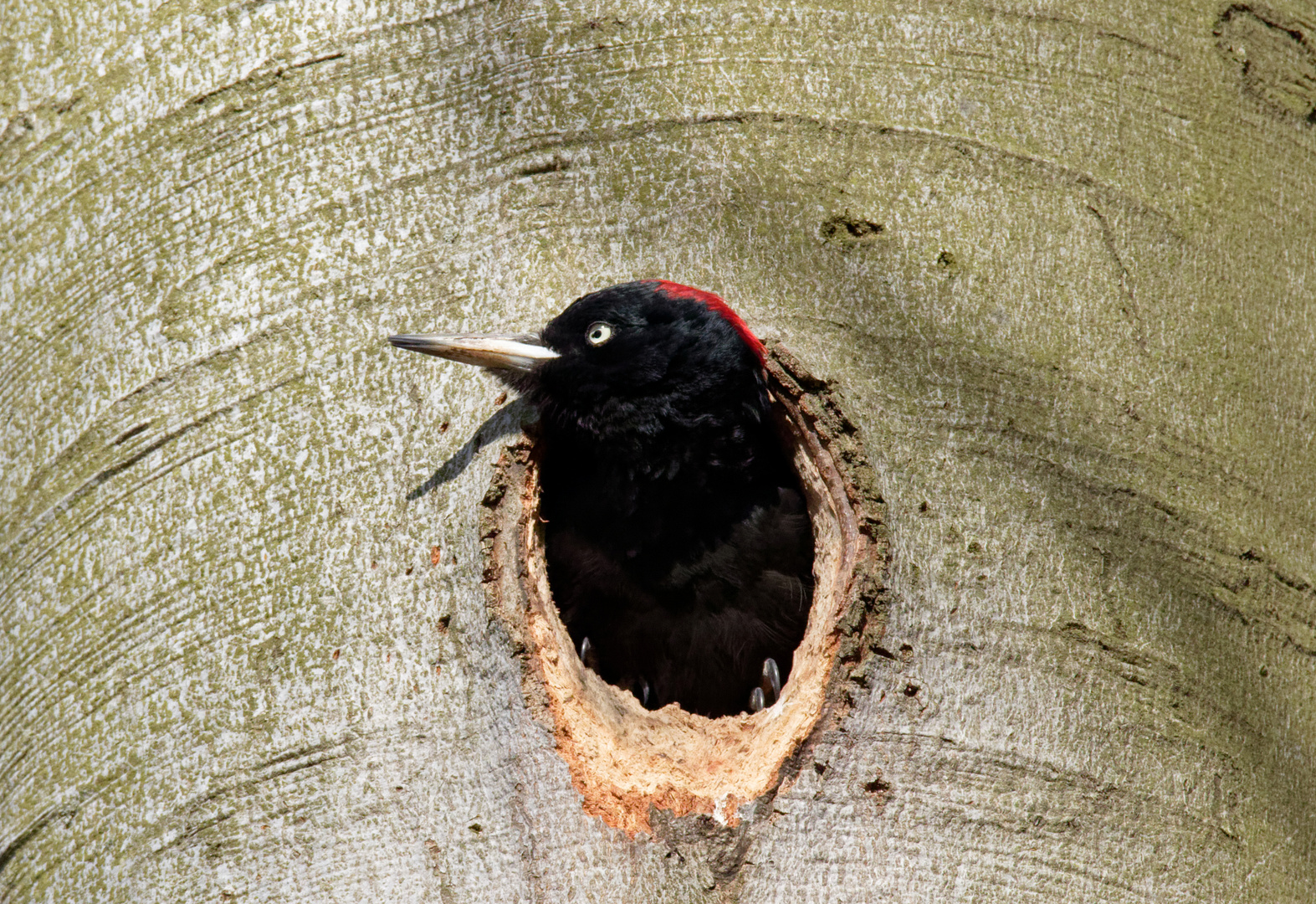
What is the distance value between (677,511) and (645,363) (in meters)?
0.52

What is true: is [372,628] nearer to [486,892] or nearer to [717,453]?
[486,892]

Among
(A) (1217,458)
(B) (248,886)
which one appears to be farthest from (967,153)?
(B) (248,886)

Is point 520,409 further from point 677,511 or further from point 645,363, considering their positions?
point 677,511

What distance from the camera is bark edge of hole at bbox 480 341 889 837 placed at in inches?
76.9

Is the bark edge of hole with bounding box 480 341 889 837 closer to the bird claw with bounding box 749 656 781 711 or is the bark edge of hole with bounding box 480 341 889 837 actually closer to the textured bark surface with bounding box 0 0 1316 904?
the textured bark surface with bounding box 0 0 1316 904

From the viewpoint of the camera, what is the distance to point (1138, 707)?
6.56 feet

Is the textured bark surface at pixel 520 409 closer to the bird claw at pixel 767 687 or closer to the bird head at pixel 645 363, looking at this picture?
the bird head at pixel 645 363

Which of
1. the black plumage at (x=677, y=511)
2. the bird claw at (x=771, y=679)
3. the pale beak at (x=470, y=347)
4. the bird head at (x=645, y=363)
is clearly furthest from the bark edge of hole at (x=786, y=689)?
the bird claw at (x=771, y=679)

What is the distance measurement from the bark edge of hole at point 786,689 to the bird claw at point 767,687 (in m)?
1.35

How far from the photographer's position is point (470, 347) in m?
2.17

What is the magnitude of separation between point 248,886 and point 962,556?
1.42m

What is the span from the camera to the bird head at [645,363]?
9.32ft

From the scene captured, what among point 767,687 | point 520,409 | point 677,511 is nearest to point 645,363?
point 677,511

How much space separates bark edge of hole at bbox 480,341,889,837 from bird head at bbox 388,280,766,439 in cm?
57
